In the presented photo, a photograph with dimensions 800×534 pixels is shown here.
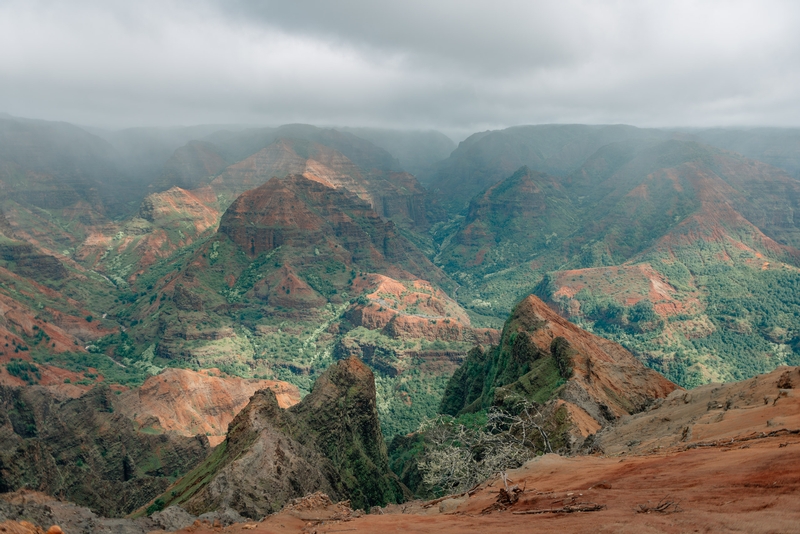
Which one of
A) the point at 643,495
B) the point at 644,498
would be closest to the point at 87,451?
the point at 643,495

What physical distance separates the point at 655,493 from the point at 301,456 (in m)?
34.6

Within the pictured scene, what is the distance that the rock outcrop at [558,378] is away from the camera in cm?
4392

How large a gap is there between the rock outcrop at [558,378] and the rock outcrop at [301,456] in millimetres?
16586

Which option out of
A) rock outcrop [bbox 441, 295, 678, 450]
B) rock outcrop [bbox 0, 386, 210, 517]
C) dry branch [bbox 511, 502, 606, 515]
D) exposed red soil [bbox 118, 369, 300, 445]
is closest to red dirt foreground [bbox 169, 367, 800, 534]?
dry branch [bbox 511, 502, 606, 515]

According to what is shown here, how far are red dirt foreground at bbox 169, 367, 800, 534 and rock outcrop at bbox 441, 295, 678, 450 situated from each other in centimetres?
1359

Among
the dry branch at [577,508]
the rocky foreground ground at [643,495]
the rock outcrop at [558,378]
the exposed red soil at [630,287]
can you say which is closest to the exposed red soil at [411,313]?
the exposed red soil at [630,287]

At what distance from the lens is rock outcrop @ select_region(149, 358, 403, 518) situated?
34.5 metres

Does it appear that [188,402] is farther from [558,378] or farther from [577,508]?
[577,508]

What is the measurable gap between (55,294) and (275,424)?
144m

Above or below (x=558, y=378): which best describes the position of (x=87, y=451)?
below

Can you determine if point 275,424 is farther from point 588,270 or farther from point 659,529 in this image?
point 588,270

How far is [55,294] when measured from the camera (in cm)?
15362

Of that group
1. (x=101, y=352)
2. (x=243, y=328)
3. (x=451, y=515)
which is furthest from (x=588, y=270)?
(x=451, y=515)

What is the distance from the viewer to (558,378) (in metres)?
55.6
